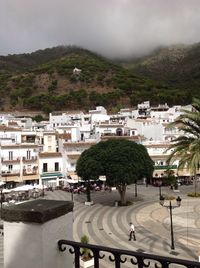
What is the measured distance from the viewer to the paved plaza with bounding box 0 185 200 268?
883 inches

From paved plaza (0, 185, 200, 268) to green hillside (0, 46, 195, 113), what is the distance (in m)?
75.2

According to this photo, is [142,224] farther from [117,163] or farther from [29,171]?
[29,171]

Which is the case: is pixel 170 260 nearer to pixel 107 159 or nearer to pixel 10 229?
pixel 10 229

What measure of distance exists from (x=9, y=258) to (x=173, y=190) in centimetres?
4346

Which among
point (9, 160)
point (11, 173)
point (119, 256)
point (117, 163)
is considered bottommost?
point (11, 173)

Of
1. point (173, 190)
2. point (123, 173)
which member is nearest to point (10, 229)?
point (123, 173)

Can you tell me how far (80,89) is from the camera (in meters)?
138

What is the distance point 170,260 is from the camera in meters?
3.99

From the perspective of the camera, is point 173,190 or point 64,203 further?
point 173,190

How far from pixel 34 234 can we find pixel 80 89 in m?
135

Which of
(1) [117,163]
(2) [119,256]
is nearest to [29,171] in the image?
(1) [117,163]

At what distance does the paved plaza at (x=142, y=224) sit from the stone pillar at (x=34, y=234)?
1339 centimetres

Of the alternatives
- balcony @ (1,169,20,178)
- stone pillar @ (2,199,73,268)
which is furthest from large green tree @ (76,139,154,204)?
stone pillar @ (2,199,73,268)

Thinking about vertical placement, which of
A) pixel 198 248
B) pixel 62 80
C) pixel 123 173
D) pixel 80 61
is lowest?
pixel 198 248
